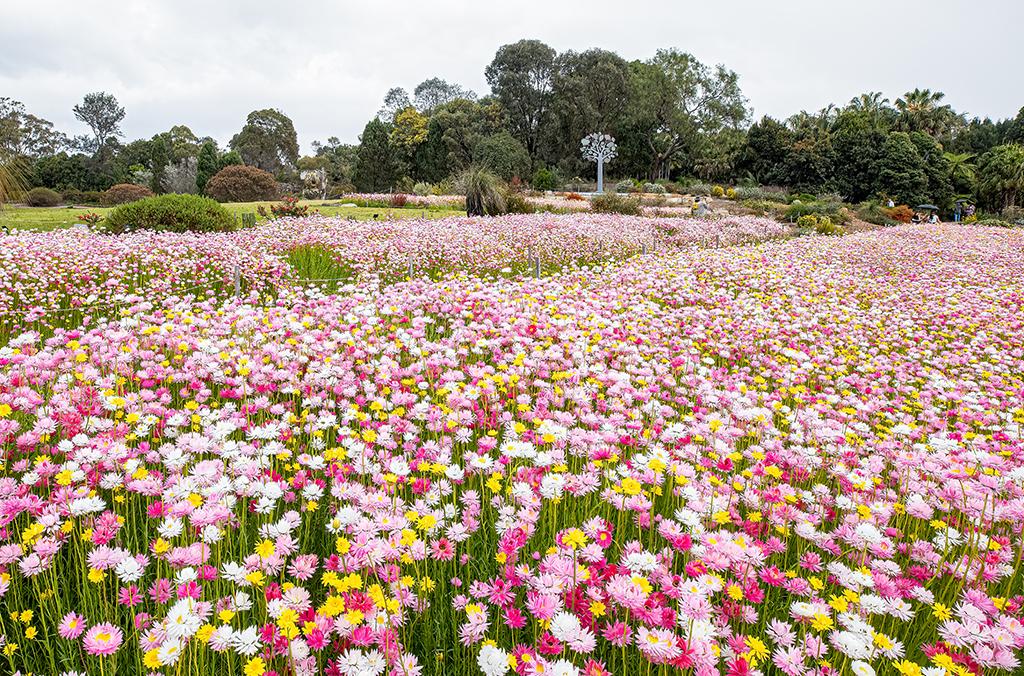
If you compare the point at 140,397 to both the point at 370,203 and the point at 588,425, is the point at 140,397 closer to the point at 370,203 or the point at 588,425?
the point at 588,425

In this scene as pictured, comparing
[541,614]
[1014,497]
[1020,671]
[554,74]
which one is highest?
[554,74]

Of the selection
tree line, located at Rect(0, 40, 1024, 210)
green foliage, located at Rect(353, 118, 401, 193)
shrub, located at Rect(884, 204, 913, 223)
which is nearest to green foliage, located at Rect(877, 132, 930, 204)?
tree line, located at Rect(0, 40, 1024, 210)

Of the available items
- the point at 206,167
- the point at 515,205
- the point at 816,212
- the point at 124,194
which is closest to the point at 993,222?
the point at 816,212

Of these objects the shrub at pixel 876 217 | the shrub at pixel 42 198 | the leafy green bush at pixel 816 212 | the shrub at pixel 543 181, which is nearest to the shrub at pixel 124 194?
the shrub at pixel 42 198

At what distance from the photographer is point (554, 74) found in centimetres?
5047

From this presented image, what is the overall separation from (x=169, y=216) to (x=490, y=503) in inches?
530

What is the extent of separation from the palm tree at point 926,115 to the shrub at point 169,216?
60280 mm

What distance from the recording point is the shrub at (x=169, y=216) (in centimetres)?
1260

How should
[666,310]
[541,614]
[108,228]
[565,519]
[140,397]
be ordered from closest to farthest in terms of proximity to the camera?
1. [541,614]
2. [565,519]
3. [140,397]
4. [666,310]
5. [108,228]

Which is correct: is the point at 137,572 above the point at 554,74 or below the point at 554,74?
below

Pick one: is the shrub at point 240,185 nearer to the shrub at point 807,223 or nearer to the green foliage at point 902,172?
the shrub at point 807,223

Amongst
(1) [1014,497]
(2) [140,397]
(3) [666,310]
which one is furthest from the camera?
(3) [666,310]

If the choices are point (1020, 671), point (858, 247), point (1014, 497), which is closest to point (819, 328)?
point (1014, 497)

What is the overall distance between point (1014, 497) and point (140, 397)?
4328 mm
